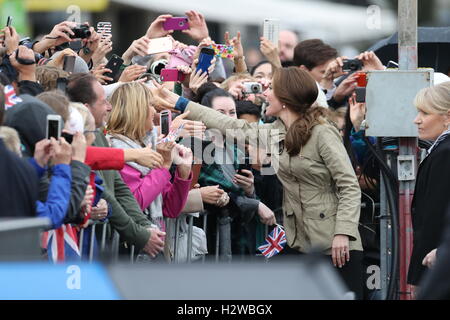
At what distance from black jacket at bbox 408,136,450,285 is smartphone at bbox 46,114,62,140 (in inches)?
90.3

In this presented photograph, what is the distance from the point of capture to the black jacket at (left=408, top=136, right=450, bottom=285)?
634cm

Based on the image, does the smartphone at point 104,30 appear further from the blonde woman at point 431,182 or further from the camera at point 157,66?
the blonde woman at point 431,182

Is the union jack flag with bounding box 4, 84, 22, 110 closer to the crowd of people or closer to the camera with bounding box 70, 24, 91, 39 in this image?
the crowd of people

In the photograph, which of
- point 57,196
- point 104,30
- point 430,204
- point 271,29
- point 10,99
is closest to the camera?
point 57,196

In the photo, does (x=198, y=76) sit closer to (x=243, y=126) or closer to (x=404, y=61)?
(x=243, y=126)

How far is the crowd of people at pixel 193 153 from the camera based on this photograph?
5.65 m

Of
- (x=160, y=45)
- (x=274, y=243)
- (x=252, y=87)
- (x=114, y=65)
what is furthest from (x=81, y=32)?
(x=274, y=243)

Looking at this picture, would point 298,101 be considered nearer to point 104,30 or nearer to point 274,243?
point 274,243

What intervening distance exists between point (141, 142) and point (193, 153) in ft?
3.21

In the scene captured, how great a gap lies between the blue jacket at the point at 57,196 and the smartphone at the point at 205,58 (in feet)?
11.3

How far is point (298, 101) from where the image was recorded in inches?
292

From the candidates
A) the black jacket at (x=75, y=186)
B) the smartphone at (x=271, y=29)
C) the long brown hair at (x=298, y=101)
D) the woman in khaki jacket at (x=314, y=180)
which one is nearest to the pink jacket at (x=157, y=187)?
the woman in khaki jacket at (x=314, y=180)

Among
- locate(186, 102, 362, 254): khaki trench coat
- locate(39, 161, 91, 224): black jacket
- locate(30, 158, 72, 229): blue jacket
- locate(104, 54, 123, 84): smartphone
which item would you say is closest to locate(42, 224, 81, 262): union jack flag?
locate(39, 161, 91, 224): black jacket

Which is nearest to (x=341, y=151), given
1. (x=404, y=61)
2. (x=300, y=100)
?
(x=300, y=100)
